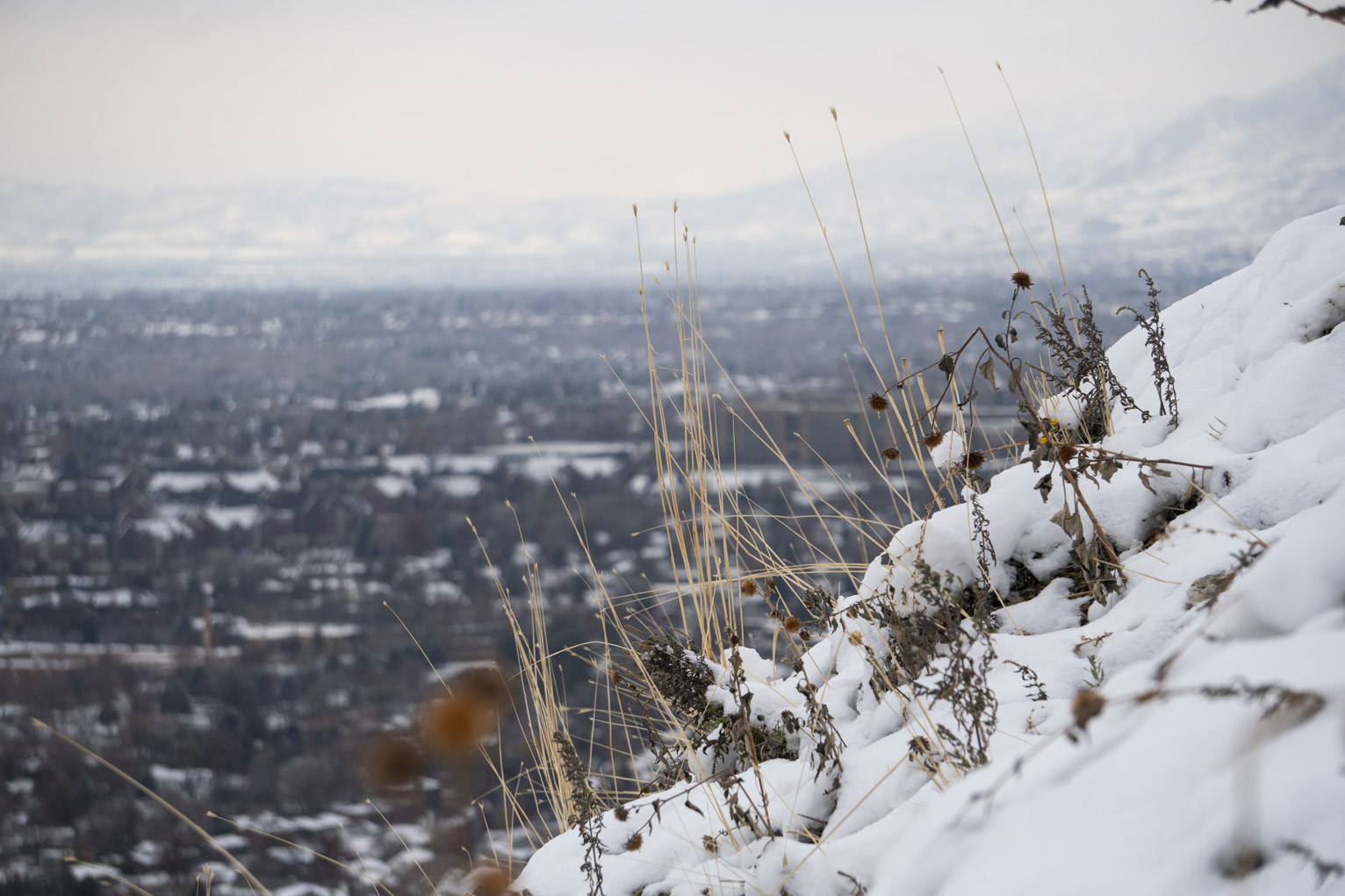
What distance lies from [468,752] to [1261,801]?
31.8 inches

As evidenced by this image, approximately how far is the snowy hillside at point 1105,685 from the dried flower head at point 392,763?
45cm

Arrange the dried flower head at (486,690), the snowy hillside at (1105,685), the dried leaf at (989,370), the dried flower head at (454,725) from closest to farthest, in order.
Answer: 1. the snowy hillside at (1105,685)
2. the dried flower head at (454,725)
3. the dried flower head at (486,690)
4. the dried leaf at (989,370)

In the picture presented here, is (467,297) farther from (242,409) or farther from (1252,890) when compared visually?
(1252,890)

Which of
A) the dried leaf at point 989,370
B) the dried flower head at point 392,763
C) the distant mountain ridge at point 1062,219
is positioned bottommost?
the dried flower head at point 392,763

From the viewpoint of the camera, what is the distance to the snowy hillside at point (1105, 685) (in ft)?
1.91

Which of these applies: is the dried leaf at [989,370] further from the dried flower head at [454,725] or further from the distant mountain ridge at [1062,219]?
the distant mountain ridge at [1062,219]

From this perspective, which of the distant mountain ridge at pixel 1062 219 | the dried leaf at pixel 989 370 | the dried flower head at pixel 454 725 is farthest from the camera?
the distant mountain ridge at pixel 1062 219

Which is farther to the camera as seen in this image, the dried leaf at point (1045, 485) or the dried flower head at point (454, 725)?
the dried leaf at point (1045, 485)

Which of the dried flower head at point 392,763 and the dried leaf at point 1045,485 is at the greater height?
the dried leaf at point 1045,485

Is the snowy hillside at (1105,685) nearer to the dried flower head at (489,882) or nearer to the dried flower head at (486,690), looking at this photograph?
the dried flower head at (489,882)

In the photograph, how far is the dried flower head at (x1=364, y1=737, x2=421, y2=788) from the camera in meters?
0.97

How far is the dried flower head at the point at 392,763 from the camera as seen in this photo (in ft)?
3.18

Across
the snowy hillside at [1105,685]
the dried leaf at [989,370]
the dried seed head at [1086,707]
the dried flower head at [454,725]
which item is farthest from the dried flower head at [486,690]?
the dried leaf at [989,370]

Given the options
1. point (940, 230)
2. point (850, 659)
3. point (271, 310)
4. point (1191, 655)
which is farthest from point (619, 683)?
point (940, 230)
